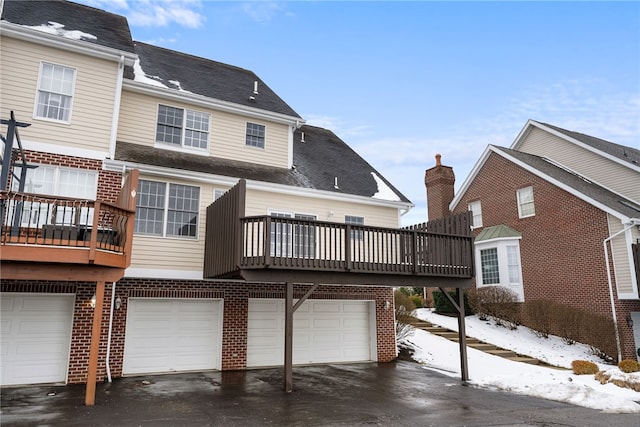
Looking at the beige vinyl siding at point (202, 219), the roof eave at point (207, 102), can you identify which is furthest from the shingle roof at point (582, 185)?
the roof eave at point (207, 102)

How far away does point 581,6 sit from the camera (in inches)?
Answer: 633

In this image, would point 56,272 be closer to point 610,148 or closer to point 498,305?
point 498,305

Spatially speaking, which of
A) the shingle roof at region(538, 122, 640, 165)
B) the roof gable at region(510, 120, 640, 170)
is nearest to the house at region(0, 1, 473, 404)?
the roof gable at region(510, 120, 640, 170)

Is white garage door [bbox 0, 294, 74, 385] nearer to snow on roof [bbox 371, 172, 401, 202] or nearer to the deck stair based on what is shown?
snow on roof [bbox 371, 172, 401, 202]

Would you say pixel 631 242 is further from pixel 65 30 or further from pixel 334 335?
pixel 65 30

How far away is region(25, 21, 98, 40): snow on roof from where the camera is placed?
34.5ft

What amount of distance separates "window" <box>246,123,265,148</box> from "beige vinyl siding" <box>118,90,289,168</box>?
13 cm

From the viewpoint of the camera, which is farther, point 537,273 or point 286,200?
point 537,273

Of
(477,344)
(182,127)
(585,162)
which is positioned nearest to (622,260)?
(477,344)

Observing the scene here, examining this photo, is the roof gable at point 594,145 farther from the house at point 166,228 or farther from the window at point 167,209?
the window at point 167,209

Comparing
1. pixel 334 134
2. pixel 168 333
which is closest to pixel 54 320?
pixel 168 333

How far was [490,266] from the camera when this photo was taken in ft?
66.3

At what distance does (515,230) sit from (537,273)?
233 centimetres

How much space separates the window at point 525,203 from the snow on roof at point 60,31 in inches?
714
